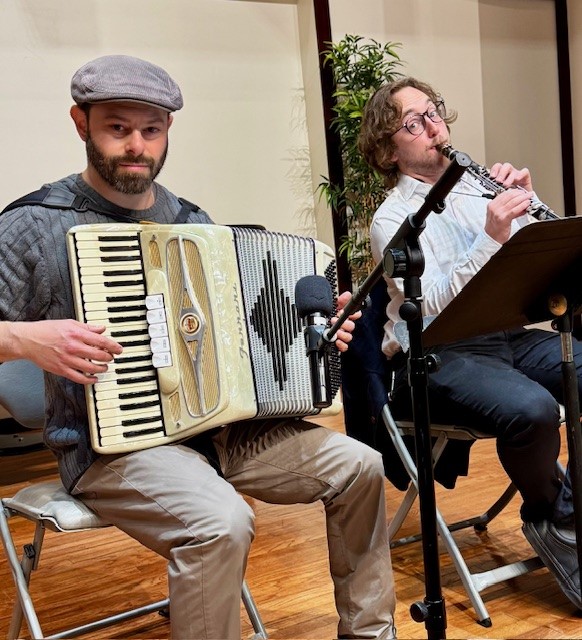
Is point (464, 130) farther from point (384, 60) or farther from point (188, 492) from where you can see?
point (188, 492)

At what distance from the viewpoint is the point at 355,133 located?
5129 millimetres

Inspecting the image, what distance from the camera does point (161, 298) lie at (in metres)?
1.76

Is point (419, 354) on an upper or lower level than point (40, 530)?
upper

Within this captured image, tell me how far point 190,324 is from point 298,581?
3.30ft

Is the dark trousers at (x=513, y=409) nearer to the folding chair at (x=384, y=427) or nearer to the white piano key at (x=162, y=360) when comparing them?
the folding chair at (x=384, y=427)

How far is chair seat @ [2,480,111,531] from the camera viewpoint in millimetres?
1740

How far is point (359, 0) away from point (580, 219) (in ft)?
14.2

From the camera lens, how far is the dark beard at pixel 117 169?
1892 millimetres

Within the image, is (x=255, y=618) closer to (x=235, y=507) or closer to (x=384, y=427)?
(x=235, y=507)

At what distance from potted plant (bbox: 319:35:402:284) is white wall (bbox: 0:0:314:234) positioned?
30cm

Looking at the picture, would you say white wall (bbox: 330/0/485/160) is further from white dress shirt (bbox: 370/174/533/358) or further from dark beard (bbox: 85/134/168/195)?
dark beard (bbox: 85/134/168/195)

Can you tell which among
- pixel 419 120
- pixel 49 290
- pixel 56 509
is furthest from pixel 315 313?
pixel 419 120

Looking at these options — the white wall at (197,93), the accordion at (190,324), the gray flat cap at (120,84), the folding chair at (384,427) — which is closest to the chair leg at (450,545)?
the folding chair at (384,427)

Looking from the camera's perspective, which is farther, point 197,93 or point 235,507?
point 197,93
